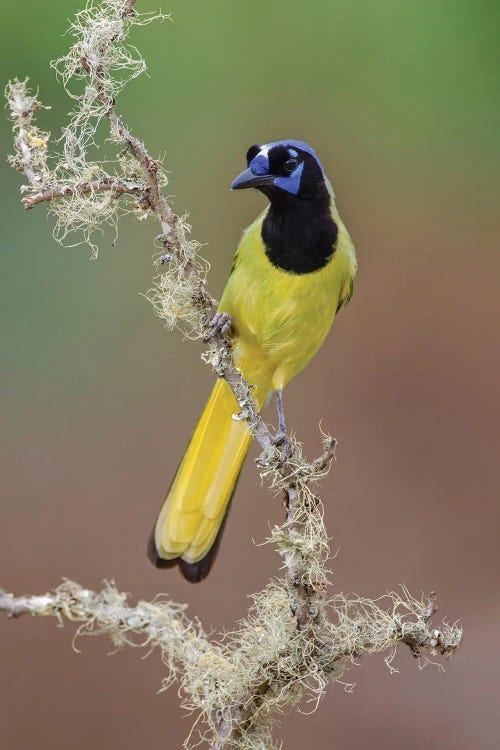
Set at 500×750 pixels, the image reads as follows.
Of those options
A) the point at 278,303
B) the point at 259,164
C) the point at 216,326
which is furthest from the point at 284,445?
the point at 259,164

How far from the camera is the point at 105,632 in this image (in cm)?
93

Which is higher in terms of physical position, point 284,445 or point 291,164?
point 291,164

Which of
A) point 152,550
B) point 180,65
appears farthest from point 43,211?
point 152,550

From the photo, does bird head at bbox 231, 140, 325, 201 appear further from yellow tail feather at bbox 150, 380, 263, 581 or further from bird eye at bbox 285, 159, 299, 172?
yellow tail feather at bbox 150, 380, 263, 581

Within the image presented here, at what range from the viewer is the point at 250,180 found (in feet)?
4.49

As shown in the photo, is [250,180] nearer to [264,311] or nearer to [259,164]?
[259,164]

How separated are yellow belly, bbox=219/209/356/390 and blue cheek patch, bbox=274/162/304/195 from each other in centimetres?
12

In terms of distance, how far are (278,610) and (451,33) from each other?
1607 mm

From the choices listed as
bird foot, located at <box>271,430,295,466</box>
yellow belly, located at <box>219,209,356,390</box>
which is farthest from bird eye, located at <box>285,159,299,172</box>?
bird foot, located at <box>271,430,295,466</box>

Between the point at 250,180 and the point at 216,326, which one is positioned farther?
the point at 250,180

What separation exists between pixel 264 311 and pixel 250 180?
0.76 feet

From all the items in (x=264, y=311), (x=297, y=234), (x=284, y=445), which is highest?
(x=297, y=234)

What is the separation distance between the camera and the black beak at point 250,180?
52.3 inches

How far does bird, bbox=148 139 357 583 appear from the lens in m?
1.43
